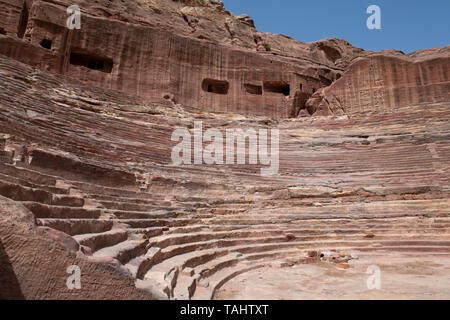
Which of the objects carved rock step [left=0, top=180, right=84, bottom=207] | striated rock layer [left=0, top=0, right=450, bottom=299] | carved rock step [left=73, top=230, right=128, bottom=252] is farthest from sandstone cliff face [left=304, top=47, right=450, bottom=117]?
carved rock step [left=0, top=180, right=84, bottom=207]

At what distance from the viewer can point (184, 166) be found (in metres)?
9.97

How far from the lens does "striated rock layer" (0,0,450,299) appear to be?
3.27m

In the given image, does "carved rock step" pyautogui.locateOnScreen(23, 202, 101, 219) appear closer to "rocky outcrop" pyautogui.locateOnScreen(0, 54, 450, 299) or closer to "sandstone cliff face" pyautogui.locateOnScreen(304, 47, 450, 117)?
"rocky outcrop" pyautogui.locateOnScreen(0, 54, 450, 299)

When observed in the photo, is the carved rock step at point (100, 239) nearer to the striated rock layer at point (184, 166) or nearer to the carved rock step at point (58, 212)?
the striated rock layer at point (184, 166)

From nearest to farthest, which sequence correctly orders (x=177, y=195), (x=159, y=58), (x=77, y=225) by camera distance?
(x=77, y=225) < (x=177, y=195) < (x=159, y=58)

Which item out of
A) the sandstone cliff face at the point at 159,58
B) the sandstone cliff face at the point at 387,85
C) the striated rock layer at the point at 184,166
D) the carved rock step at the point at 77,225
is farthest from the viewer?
the sandstone cliff face at the point at 387,85

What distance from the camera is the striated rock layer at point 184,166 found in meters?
3.27

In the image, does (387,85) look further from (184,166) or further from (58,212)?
(58,212)

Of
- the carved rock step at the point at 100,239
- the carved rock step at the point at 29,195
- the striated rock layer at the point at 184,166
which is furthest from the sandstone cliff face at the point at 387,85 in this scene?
the carved rock step at the point at 29,195

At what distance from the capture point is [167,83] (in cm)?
1659

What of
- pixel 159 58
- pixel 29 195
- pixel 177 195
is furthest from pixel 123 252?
pixel 159 58

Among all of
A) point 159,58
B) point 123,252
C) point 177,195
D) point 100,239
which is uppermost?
point 159,58
